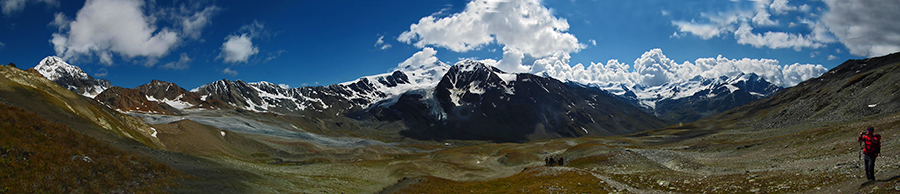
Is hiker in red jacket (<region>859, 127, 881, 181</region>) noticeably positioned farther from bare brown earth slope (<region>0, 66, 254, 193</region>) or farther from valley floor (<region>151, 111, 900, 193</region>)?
bare brown earth slope (<region>0, 66, 254, 193</region>)

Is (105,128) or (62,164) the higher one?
(105,128)

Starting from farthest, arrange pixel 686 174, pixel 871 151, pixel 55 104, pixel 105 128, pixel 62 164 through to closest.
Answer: pixel 105 128
pixel 55 104
pixel 686 174
pixel 62 164
pixel 871 151

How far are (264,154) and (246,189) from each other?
291 feet

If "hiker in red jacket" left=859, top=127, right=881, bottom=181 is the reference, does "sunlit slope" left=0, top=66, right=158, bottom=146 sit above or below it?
above

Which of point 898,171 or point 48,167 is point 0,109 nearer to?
point 48,167

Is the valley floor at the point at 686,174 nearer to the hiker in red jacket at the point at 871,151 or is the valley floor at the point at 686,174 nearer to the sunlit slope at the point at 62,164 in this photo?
the hiker in red jacket at the point at 871,151

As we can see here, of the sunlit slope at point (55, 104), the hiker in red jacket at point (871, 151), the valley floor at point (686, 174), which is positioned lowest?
the valley floor at point (686, 174)

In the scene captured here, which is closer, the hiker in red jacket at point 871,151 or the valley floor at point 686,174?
the hiker in red jacket at point 871,151

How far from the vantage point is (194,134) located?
308 ft

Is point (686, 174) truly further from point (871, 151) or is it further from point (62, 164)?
point (62, 164)

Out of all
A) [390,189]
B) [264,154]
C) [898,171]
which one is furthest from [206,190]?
[264,154]

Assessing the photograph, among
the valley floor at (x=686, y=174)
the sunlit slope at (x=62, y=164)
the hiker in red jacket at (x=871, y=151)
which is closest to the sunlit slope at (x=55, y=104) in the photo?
the sunlit slope at (x=62, y=164)

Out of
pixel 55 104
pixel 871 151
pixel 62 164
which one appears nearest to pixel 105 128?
pixel 55 104

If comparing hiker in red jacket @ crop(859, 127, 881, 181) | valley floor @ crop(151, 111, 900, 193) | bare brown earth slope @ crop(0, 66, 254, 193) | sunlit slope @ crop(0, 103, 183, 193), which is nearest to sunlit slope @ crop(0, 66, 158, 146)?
bare brown earth slope @ crop(0, 66, 254, 193)
